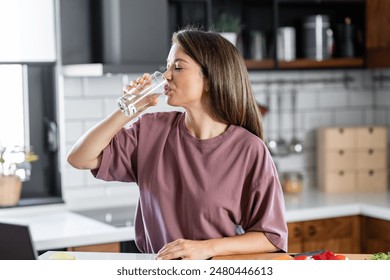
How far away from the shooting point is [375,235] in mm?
3818

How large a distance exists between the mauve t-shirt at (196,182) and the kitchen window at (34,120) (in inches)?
68.9

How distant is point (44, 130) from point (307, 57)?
151 centimetres

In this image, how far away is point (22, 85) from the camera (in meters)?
3.78

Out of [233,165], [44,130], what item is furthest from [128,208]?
[233,165]

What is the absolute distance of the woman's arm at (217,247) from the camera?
184 cm

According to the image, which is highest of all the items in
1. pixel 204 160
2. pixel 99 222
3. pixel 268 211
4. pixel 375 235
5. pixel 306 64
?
pixel 306 64

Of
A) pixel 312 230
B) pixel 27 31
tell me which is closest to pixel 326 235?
pixel 312 230

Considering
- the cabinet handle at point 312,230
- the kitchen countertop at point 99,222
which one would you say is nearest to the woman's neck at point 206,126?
the kitchen countertop at point 99,222

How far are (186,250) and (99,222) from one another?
64.9 inches

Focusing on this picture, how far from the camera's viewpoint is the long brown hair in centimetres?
199

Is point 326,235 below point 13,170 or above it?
below

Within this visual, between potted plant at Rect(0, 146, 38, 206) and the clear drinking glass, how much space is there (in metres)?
1.88

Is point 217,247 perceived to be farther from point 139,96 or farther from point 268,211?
point 139,96
